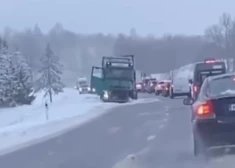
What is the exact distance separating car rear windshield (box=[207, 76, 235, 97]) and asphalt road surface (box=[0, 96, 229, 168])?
1291 millimetres

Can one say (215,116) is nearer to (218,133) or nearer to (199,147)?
(218,133)

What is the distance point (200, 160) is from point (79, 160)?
2721 mm

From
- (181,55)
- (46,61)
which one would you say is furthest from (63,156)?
(181,55)

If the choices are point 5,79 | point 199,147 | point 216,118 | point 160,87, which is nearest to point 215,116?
point 216,118

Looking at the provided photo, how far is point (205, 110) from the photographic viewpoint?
13.3 meters

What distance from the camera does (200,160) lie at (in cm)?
1420

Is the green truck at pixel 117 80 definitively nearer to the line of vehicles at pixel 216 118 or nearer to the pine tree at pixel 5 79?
the pine tree at pixel 5 79

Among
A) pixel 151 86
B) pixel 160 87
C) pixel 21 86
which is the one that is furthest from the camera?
pixel 151 86

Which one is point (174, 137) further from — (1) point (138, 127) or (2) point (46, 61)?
(2) point (46, 61)

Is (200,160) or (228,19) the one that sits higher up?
(228,19)

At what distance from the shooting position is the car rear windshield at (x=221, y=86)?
1357cm

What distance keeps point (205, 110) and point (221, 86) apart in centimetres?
71

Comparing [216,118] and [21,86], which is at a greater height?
[216,118]

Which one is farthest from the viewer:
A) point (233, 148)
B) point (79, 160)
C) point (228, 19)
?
point (228, 19)
